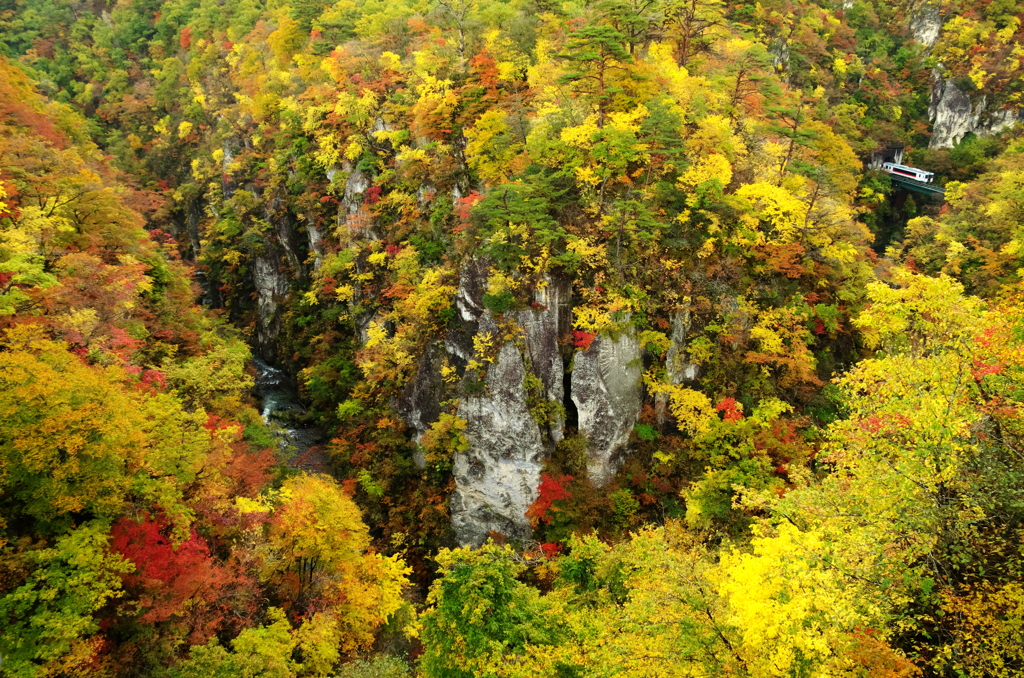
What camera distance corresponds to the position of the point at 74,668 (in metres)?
9.47

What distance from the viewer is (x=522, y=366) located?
2069 centimetres

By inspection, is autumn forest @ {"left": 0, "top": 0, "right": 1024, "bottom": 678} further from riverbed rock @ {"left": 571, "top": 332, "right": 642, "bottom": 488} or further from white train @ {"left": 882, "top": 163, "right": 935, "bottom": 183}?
white train @ {"left": 882, "top": 163, "right": 935, "bottom": 183}

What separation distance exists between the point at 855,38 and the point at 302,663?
59512mm

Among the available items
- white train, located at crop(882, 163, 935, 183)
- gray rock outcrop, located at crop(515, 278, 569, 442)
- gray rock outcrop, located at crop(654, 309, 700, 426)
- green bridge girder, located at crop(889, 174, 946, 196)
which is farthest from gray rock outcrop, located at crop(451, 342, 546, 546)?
white train, located at crop(882, 163, 935, 183)

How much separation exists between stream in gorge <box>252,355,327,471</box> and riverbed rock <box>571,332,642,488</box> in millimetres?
13286

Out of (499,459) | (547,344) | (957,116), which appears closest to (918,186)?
(957,116)

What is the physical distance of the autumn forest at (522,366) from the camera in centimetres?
926

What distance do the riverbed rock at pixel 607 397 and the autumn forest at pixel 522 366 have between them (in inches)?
5.5

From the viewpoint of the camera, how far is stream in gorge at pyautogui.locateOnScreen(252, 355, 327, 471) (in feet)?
82.9

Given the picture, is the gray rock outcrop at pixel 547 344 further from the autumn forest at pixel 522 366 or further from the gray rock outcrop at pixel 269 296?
the gray rock outcrop at pixel 269 296

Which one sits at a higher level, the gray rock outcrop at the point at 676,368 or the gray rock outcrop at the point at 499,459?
the gray rock outcrop at the point at 676,368

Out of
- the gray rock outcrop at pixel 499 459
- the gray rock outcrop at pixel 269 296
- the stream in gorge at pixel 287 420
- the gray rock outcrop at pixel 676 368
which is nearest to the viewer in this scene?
the gray rock outcrop at pixel 676 368

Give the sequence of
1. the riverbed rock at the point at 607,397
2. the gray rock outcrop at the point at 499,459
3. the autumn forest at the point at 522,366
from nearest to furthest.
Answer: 1. the autumn forest at the point at 522,366
2. the riverbed rock at the point at 607,397
3. the gray rock outcrop at the point at 499,459

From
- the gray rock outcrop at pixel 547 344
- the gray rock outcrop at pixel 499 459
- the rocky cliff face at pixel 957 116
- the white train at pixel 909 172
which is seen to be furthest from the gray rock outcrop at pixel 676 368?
the rocky cliff face at pixel 957 116
